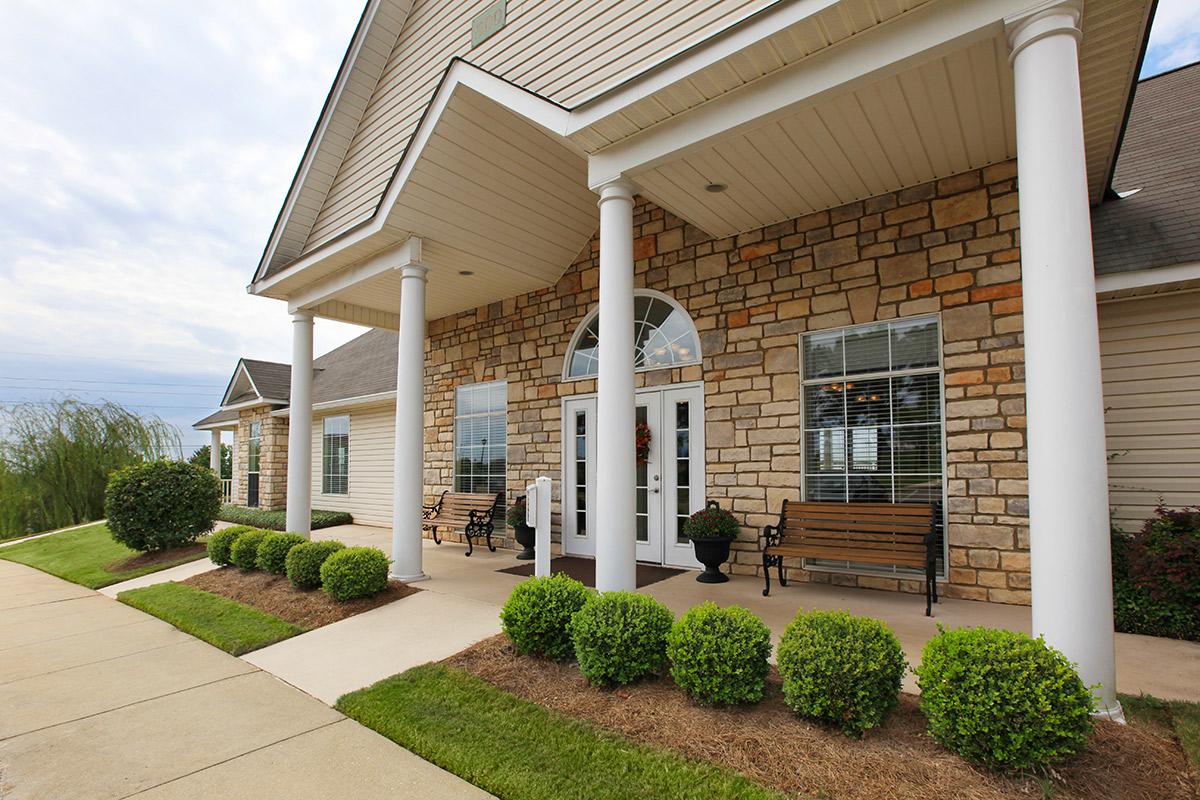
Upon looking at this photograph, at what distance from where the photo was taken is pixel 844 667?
2660 mm

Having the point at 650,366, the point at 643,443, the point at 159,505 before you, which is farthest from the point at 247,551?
the point at 650,366

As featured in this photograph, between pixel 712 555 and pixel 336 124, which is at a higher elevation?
pixel 336 124

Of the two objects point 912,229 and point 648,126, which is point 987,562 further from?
point 648,126

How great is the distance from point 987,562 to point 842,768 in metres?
3.38

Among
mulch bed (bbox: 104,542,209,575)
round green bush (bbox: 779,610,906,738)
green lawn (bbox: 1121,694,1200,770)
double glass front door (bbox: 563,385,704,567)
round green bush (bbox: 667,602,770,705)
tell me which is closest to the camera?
green lawn (bbox: 1121,694,1200,770)

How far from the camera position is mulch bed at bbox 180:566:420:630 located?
5.20 m

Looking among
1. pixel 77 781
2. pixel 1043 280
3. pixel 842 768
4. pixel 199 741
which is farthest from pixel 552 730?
pixel 1043 280

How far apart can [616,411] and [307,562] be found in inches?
142

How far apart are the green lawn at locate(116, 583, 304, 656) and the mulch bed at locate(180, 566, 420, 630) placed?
0.10 metres

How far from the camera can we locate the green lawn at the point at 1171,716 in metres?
2.53

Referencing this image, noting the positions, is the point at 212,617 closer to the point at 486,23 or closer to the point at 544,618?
the point at 544,618

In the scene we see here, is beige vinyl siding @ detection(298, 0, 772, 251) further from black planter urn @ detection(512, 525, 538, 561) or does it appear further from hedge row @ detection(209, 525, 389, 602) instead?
black planter urn @ detection(512, 525, 538, 561)

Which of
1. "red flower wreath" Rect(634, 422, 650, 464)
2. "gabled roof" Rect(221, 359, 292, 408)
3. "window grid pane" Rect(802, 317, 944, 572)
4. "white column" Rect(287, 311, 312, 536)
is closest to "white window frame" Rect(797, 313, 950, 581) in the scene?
"window grid pane" Rect(802, 317, 944, 572)

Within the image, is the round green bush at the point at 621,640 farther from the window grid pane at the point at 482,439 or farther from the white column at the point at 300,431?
the white column at the point at 300,431
